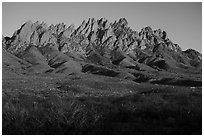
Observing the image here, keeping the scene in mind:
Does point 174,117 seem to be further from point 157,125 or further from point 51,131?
point 51,131

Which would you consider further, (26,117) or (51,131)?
(26,117)


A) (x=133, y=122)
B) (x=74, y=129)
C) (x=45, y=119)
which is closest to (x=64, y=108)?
(x=45, y=119)

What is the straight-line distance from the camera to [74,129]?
37.8ft

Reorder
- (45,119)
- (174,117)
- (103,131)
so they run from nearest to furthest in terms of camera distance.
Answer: (103,131)
(45,119)
(174,117)

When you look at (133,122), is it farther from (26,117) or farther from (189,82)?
(189,82)

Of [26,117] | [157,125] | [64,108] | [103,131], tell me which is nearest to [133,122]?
[157,125]

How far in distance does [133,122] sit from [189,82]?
65.3 meters

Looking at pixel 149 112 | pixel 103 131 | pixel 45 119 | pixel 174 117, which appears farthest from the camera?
pixel 149 112

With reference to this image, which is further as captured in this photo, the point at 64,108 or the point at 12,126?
the point at 64,108

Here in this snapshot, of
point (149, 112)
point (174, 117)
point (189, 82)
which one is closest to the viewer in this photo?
point (174, 117)

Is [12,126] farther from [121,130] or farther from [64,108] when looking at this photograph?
[121,130]

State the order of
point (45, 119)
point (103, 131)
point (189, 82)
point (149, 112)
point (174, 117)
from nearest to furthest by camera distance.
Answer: point (103, 131) < point (45, 119) < point (174, 117) < point (149, 112) < point (189, 82)

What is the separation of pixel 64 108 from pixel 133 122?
3.17 metres

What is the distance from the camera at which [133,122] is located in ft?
42.2
